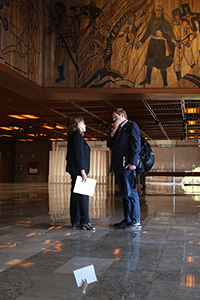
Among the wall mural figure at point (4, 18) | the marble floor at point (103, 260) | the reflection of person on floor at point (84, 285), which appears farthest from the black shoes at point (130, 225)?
the wall mural figure at point (4, 18)

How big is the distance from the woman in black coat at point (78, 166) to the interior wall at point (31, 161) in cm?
2264

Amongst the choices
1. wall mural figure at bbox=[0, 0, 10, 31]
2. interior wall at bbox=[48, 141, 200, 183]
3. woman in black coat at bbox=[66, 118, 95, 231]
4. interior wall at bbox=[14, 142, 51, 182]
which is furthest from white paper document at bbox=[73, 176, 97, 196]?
interior wall at bbox=[14, 142, 51, 182]

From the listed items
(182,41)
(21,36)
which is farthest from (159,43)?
(21,36)

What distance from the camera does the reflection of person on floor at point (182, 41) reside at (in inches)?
384

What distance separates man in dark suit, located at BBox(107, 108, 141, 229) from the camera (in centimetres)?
480

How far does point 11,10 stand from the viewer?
807 centimetres

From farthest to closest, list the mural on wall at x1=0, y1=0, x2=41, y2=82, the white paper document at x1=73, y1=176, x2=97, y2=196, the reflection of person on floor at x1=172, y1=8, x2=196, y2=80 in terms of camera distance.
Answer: the reflection of person on floor at x1=172, y1=8, x2=196, y2=80 < the mural on wall at x1=0, y1=0, x2=41, y2=82 < the white paper document at x1=73, y1=176, x2=97, y2=196

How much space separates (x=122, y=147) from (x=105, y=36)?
597cm

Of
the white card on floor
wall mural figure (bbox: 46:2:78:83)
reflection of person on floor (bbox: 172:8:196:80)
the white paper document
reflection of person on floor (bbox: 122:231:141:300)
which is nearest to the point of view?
reflection of person on floor (bbox: 122:231:141:300)

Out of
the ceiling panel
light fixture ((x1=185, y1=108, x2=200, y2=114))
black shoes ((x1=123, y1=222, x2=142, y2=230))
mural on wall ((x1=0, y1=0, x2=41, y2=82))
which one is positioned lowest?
black shoes ((x1=123, y1=222, x2=142, y2=230))

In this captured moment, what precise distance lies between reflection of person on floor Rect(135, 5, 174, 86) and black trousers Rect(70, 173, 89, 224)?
5.85 metres

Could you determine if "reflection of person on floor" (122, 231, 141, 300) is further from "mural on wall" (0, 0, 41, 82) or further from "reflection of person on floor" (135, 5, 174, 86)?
"reflection of person on floor" (135, 5, 174, 86)

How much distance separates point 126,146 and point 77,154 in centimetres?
75

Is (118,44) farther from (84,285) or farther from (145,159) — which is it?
(84,285)
